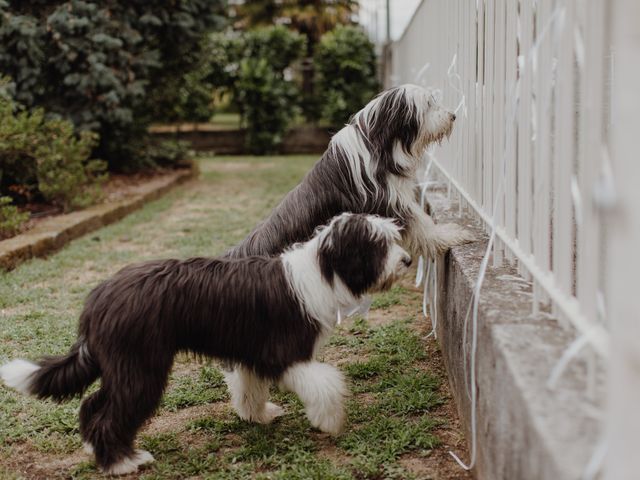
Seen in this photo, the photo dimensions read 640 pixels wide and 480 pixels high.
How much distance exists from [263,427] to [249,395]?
17 centimetres

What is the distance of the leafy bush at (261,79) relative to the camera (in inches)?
681

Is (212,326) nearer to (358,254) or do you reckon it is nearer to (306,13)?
(358,254)

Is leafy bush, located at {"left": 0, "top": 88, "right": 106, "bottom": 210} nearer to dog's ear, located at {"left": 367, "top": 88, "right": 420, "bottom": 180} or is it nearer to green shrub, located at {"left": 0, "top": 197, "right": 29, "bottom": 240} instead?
green shrub, located at {"left": 0, "top": 197, "right": 29, "bottom": 240}

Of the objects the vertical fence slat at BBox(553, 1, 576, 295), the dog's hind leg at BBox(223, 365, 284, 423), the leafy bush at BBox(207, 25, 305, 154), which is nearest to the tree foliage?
the leafy bush at BBox(207, 25, 305, 154)

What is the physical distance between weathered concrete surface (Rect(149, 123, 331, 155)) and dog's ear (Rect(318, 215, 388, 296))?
14752 millimetres

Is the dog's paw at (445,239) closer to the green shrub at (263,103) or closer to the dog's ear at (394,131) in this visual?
the dog's ear at (394,131)

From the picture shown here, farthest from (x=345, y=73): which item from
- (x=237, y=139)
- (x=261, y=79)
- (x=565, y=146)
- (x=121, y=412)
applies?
(x=565, y=146)

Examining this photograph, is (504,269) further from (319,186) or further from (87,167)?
(87,167)

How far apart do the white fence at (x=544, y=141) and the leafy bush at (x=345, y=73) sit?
41.2 ft

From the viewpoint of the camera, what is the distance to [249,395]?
3.65 metres

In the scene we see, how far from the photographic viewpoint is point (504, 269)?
129 inches

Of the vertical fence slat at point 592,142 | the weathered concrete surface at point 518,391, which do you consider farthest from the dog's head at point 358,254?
the vertical fence slat at point 592,142

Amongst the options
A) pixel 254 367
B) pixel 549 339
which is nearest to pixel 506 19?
pixel 549 339

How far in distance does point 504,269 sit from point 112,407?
1.76 metres
